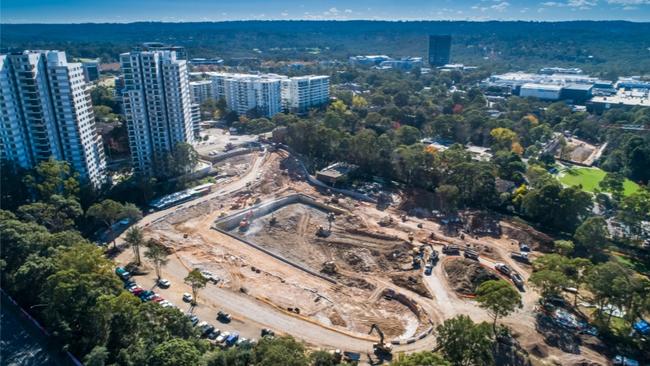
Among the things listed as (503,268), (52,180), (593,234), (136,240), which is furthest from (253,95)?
(593,234)

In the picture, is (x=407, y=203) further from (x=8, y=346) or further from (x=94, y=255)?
(x=8, y=346)

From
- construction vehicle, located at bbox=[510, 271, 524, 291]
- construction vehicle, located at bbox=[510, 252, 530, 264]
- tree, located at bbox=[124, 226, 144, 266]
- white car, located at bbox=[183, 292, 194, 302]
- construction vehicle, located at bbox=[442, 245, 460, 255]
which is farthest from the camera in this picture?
construction vehicle, located at bbox=[442, 245, 460, 255]

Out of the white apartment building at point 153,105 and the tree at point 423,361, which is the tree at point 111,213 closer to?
the white apartment building at point 153,105

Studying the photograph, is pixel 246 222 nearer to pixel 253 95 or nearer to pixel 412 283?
pixel 412 283

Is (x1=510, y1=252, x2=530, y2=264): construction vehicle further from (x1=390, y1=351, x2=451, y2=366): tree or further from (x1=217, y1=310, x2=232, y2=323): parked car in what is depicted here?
(x1=217, y1=310, x2=232, y2=323): parked car

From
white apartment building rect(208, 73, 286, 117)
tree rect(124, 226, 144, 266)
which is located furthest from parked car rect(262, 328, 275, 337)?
white apartment building rect(208, 73, 286, 117)

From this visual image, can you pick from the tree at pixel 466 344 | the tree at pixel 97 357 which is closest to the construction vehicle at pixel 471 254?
the tree at pixel 466 344
